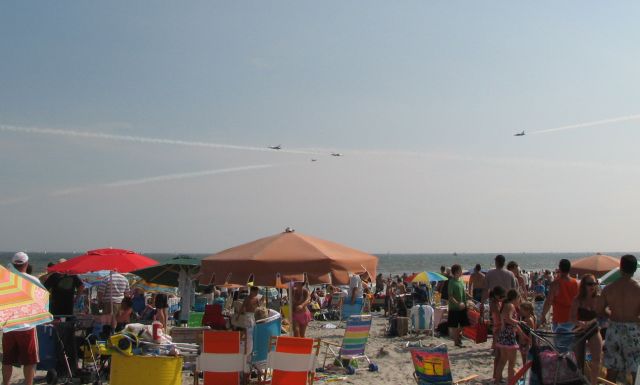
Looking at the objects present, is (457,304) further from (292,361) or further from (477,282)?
(292,361)

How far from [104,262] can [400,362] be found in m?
4.82

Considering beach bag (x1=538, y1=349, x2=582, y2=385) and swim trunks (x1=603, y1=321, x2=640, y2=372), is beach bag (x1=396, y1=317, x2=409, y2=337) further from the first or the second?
beach bag (x1=538, y1=349, x2=582, y2=385)

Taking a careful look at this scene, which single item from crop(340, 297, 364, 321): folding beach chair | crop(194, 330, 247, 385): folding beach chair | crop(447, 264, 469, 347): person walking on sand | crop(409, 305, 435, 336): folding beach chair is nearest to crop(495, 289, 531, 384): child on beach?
crop(194, 330, 247, 385): folding beach chair

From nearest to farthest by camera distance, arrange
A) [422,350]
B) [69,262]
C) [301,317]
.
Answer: [422,350] → [301,317] → [69,262]

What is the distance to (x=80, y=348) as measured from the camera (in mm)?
7926

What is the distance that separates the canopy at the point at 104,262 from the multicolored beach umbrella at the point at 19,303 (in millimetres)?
5502

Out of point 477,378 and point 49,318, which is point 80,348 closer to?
point 49,318

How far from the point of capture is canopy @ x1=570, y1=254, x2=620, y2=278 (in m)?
11.5

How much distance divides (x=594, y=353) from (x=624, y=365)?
320 mm

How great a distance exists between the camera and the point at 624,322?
235 inches

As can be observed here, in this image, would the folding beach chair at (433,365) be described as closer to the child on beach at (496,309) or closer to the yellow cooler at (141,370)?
the child on beach at (496,309)

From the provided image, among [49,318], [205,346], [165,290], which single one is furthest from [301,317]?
[165,290]

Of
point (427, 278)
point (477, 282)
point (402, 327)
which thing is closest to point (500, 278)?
point (477, 282)

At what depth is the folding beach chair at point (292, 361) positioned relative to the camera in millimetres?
6414
